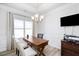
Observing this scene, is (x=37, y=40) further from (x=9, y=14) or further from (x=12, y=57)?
(x=9, y=14)

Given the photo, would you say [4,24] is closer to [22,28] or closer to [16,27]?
[16,27]

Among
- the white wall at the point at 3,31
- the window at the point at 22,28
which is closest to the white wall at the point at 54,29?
the window at the point at 22,28

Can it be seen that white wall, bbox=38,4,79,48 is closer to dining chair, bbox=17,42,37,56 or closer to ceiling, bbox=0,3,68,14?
ceiling, bbox=0,3,68,14

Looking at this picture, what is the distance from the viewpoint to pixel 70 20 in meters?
1.06

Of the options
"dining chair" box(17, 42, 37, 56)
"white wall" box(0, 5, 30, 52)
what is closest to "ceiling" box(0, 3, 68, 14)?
"white wall" box(0, 5, 30, 52)

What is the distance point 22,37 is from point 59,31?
77 centimetres

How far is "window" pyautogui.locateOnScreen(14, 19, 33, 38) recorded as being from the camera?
1.05m

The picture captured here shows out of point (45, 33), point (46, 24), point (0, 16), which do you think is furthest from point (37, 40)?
point (0, 16)

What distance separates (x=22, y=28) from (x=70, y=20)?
0.91m

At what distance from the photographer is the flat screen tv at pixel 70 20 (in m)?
1.04

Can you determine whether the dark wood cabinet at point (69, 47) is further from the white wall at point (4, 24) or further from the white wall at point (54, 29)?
the white wall at point (4, 24)

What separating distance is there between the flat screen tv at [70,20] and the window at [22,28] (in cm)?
63

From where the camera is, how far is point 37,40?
1.31 meters

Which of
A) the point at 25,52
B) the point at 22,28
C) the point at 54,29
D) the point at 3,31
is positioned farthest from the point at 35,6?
the point at 25,52
